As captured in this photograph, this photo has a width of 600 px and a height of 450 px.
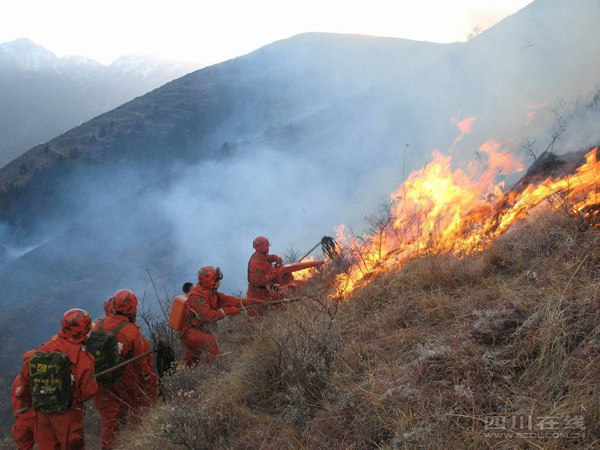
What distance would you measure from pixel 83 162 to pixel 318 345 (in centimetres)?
3645

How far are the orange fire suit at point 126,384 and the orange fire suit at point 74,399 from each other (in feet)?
1.90

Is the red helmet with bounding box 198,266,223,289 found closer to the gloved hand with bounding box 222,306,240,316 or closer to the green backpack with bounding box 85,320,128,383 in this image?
the gloved hand with bounding box 222,306,240,316

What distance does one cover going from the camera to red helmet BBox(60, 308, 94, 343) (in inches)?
157

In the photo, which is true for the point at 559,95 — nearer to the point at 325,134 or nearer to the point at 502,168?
the point at 502,168

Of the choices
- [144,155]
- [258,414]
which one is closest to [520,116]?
[258,414]

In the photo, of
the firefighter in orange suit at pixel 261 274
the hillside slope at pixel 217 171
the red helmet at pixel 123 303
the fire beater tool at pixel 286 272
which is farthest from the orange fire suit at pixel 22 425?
the hillside slope at pixel 217 171

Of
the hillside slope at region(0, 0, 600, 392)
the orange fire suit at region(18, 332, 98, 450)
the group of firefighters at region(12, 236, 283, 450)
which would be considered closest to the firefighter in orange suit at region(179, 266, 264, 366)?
the group of firefighters at region(12, 236, 283, 450)

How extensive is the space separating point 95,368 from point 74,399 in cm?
53

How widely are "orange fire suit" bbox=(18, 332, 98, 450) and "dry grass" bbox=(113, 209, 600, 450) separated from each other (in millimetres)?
583

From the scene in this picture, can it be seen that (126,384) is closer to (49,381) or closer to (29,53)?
(49,381)

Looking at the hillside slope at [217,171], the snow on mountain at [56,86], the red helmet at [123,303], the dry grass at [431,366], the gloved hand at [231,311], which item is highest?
the snow on mountain at [56,86]

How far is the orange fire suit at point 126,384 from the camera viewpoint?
472 centimetres

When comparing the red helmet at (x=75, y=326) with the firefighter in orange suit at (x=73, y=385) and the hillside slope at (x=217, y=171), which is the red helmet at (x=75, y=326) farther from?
the hillside slope at (x=217, y=171)

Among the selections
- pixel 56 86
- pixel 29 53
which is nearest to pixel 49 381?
pixel 56 86
